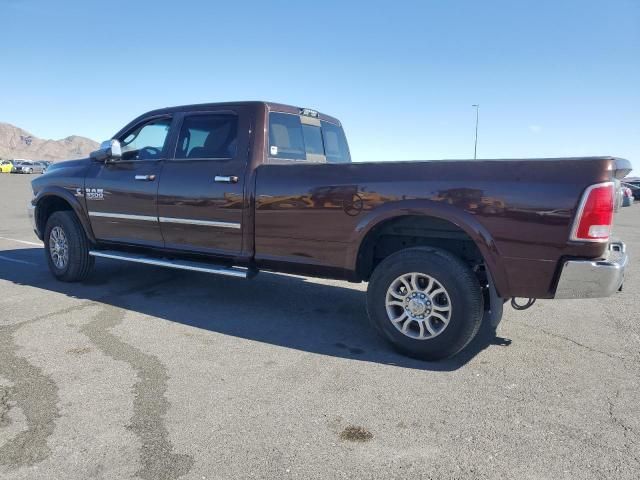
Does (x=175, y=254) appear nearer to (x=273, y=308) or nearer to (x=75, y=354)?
(x=273, y=308)

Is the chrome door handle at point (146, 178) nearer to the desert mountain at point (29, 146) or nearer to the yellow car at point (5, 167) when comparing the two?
the yellow car at point (5, 167)

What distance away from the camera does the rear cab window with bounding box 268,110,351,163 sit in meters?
4.97

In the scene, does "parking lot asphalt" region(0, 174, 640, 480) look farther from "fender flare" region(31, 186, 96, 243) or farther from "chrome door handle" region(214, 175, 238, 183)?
"chrome door handle" region(214, 175, 238, 183)

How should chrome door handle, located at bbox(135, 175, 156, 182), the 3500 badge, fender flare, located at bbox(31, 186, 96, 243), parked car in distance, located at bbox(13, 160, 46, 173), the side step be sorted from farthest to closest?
1. parked car in distance, located at bbox(13, 160, 46, 173)
2. fender flare, located at bbox(31, 186, 96, 243)
3. the 3500 badge
4. chrome door handle, located at bbox(135, 175, 156, 182)
5. the side step

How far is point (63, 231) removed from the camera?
19.7 ft

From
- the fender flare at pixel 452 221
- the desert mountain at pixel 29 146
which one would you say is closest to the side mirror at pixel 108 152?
the fender flare at pixel 452 221

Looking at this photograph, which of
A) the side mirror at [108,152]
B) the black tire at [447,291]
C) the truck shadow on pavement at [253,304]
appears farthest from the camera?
the side mirror at [108,152]

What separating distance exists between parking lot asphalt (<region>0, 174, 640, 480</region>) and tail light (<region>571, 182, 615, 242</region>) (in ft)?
3.39

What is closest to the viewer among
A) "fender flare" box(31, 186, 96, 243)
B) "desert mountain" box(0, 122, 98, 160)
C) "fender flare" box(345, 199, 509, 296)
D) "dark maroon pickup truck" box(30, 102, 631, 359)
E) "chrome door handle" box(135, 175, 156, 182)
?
"dark maroon pickup truck" box(30, 102, 631, 359)

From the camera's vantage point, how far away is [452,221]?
359cm

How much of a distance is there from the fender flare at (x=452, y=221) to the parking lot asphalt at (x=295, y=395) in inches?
29.6

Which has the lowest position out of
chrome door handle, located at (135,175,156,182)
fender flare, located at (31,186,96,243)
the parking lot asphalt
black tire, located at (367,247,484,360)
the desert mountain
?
the parking lot asphalt

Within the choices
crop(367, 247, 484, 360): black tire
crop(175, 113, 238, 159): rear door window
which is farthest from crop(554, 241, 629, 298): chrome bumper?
crop(175, 113, 238, 159): rear door window

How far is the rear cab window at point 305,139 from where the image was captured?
497 cm
